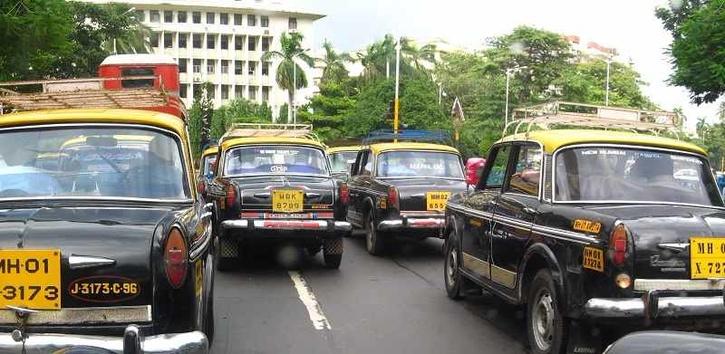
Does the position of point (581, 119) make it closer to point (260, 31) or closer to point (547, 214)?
point (547, 214)

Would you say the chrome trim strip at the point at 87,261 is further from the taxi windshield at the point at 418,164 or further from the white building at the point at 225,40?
the white building at the point at 225,40

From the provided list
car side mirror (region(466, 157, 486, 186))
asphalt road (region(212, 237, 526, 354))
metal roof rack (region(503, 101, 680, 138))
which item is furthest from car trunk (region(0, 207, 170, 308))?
car side mirror (region(466, 157, 486, 186))

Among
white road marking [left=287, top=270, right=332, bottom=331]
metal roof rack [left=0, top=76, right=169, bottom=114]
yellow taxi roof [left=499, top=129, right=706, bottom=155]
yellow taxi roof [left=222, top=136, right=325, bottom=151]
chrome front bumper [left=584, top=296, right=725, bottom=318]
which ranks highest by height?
metal roof rack [left=0, top=76, right=169, bottom=114]

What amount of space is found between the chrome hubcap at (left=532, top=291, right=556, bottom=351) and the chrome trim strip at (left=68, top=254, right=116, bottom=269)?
3266 mm

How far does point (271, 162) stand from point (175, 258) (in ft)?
21.7

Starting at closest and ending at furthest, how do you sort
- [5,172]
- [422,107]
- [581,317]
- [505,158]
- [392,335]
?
[5,172]
[581,317]
[392,335]
[505,158]
[422,107]

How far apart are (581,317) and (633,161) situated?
168 centimetres

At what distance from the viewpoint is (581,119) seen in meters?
7.99

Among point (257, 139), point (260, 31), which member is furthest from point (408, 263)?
point (260, 31)

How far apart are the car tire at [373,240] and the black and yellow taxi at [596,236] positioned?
3.77 meters

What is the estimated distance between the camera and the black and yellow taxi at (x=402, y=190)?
11.1 metres

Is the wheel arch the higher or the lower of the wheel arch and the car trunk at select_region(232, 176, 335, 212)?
the lower

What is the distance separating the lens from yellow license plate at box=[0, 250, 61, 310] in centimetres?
383

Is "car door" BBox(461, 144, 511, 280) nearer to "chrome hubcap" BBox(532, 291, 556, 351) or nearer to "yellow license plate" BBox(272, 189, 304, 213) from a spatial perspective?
"chrome hubcap" BBox(532, 291, 556, 351)
